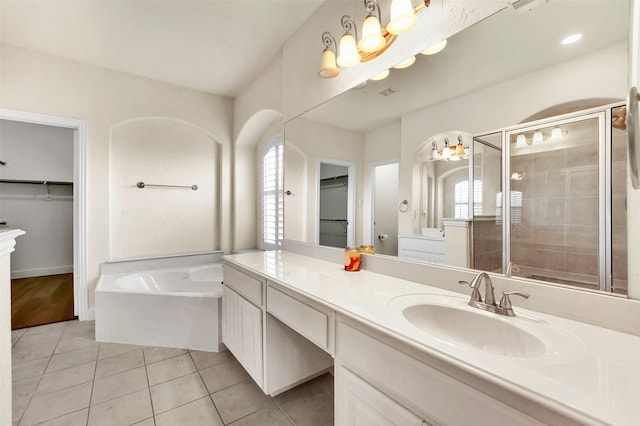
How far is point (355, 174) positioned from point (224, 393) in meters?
1.64

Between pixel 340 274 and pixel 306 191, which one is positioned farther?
pixel 306 191

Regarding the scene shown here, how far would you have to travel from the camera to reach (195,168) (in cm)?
338

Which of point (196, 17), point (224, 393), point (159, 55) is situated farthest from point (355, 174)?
point (159, 55)

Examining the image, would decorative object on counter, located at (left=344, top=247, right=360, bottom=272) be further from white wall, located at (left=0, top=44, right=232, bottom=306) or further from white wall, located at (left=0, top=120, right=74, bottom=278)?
white wall, located at (left=0, top=120, right=74, bottom=278)

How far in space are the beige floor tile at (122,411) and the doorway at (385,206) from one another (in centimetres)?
166

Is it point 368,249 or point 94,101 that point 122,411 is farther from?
point 94,101

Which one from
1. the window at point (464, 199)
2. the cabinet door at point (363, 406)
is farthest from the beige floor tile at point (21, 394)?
the window at point (464, 199)

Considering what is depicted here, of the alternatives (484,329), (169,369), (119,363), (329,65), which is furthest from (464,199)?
(119,363)

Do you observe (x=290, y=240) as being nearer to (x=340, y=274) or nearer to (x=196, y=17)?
(x=340, y=274)

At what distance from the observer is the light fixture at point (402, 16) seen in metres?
1.21

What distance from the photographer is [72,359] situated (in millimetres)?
2053

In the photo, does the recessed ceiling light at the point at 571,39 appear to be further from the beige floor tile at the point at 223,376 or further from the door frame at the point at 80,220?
the door frame at the point at 80,220

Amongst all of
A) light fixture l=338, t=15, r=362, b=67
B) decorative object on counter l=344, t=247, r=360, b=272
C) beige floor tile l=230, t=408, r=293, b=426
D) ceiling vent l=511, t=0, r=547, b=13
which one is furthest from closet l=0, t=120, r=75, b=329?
ceiling vent l=511, t=0, r=547, b=13

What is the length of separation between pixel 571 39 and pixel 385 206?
3.12 ft
